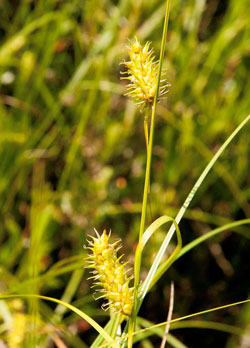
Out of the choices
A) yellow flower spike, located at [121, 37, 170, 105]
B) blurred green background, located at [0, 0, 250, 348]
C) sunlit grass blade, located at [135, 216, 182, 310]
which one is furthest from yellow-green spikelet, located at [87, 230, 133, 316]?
blurred green background, located at [0, 0, 250, 348]

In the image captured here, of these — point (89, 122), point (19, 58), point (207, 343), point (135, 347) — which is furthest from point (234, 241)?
point (19, 58)

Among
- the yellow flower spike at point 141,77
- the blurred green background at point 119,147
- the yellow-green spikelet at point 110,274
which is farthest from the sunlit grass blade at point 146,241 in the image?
the blurred green background at point 119,147

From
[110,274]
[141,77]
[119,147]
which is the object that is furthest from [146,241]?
[119,147]

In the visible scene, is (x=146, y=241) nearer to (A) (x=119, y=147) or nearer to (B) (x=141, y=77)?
(B) (x=141, y=77)

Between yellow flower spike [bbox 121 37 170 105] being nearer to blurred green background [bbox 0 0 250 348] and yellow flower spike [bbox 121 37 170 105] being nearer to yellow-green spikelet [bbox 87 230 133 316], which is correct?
yellow-green spikelet [bbox 87 230 133 316]

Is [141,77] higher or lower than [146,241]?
higher

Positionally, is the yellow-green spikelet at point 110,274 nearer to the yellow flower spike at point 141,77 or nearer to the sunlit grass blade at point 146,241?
the sunlit grass blade at point 146,241

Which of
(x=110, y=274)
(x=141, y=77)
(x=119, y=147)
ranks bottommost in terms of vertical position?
(x=110, y=274)

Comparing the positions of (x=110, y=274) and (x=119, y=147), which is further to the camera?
(x=119, y=147)
